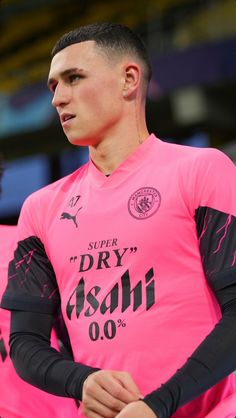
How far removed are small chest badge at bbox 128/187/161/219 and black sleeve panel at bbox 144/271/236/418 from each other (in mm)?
306

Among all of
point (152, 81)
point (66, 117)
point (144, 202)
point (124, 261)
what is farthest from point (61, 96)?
point (152, 81)

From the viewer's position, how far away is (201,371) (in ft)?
5.11

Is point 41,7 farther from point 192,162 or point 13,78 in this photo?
point 192,162

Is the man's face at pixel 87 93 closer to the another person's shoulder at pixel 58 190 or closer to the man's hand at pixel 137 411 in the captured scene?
the another person's shoulder at pixel 58 190

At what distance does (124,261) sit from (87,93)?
0.43 m

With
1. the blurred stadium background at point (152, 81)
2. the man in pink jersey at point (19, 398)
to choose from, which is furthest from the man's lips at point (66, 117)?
the blurred stadium background at point (152, 81)

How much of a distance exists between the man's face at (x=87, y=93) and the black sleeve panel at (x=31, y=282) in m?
0.30

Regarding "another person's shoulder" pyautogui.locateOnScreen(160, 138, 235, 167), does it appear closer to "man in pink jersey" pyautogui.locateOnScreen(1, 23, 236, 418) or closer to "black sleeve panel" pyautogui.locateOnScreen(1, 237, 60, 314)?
"man in pink jersey" pyautogui.locateOnScreen(1, 23, 236, 418)

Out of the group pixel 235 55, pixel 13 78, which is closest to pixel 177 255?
pixel 235 55

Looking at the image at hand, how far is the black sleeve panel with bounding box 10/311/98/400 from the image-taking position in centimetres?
167

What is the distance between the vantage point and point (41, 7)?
8398mm

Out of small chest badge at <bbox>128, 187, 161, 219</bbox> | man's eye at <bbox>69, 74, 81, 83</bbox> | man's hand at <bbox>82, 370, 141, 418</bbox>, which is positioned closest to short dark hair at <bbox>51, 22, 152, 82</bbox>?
man's eye at <bbox>69, 74, 81, 83</bbox>

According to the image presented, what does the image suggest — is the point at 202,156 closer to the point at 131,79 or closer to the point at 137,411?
the point at 131,79

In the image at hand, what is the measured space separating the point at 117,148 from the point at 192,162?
0.78ft
